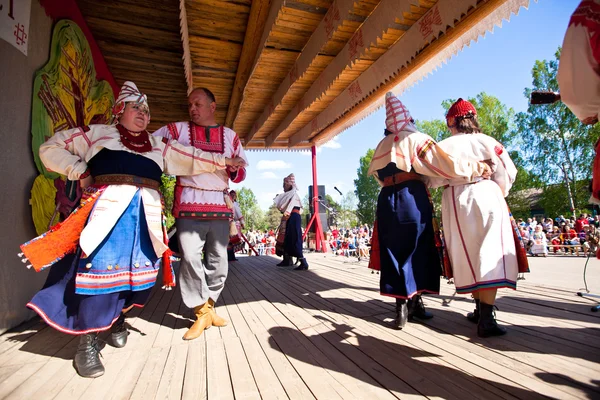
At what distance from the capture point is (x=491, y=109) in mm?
25953

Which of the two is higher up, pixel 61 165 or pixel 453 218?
pixel 61 165

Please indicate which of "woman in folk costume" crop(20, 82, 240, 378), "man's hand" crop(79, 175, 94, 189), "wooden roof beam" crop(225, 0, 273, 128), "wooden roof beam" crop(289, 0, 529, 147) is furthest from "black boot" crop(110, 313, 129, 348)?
"wooden roof beam" crop(289, 0, 529, 147)

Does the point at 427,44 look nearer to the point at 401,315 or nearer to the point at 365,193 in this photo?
the point at 401,315

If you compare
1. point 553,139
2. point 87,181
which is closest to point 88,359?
point 87,181

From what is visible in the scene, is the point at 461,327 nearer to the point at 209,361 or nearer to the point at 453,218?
the point at 453,218

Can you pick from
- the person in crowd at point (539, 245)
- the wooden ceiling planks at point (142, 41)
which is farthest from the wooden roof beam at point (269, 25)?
the person in crowd at point (539, 245)

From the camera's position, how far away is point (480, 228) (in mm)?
2045

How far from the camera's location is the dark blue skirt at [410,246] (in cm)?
223

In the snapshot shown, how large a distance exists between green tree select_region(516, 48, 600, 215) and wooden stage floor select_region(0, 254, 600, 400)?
A: 982 inches

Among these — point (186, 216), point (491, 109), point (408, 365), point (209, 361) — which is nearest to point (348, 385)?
point (408, 365)

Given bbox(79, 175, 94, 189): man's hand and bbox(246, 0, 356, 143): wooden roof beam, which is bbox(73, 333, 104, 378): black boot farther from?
bbox(246, 0, 356, 143): wooden roof beam

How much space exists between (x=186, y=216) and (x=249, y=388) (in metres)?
1.33

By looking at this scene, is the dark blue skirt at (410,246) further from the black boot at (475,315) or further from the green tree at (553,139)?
the green tree at (553,139)

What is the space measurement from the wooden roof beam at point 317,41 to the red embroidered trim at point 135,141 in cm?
249
